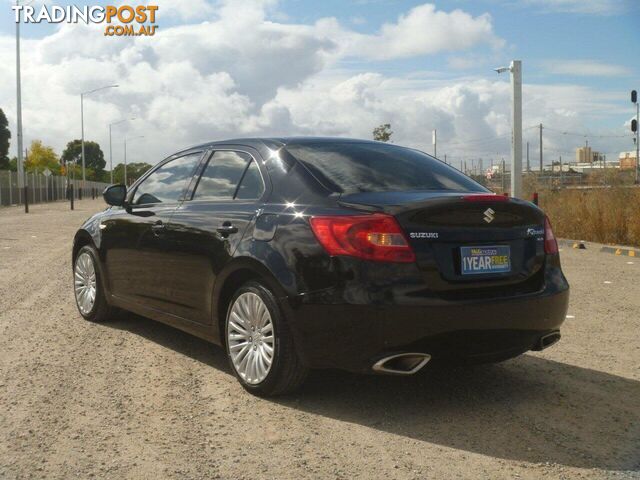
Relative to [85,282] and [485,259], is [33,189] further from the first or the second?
Result: [485,259]

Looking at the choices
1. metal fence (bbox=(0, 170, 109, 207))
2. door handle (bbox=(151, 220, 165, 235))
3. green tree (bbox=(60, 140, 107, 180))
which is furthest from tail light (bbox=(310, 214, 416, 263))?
green tree (bbox=(60, 140, 107, 180))

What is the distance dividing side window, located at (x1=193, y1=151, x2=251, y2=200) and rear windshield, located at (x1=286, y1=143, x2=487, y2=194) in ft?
1.39

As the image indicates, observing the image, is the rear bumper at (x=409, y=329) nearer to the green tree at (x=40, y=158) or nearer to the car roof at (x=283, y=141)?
the car roof at (x=283, y=141)

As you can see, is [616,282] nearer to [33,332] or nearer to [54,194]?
[33,332]

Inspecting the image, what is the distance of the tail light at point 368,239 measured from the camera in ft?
13.3

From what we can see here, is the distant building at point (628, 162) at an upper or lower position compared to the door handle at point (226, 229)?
upper

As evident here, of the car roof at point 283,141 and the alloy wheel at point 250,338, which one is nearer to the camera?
the alloy wheel at point 250,338

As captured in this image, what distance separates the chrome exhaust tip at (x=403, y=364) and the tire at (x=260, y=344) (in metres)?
0.52

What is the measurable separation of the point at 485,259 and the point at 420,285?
0.47m

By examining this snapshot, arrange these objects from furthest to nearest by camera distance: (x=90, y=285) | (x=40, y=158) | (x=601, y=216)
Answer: (x=40, y=158) < (x=601, y=216) < (x=90, y=285)

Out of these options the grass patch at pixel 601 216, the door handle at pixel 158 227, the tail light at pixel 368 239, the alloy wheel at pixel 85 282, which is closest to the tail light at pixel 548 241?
the tail light at pixel 368 239

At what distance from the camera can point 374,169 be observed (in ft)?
16.0

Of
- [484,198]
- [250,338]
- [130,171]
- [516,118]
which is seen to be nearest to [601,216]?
[516,118]

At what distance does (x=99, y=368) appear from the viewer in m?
5.35
